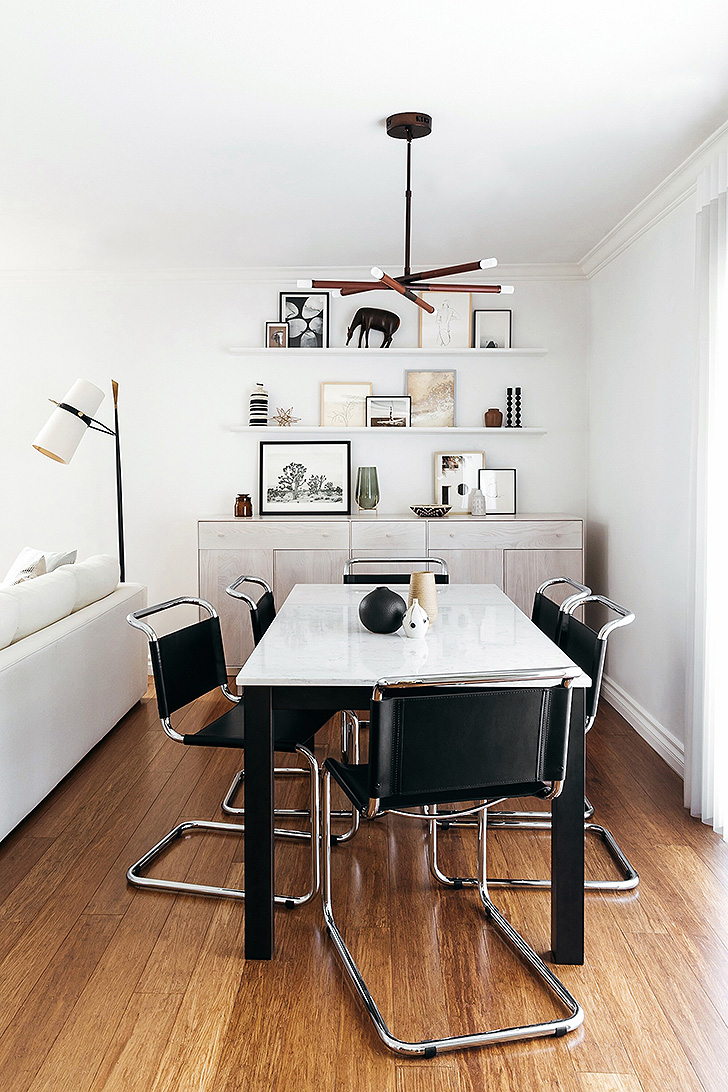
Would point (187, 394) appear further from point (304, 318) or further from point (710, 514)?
point (710, 514)

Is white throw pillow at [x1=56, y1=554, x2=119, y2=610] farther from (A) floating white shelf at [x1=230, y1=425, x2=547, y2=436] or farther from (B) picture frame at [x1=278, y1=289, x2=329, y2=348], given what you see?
(B) picture frame at [x1=278, y1=289, x2=329, y2=348]

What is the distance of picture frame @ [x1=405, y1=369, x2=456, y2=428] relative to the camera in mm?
5492

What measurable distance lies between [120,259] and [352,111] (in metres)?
2.62

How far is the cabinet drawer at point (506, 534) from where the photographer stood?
4996 mm

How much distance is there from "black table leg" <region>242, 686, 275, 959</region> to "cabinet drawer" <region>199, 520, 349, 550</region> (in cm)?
292

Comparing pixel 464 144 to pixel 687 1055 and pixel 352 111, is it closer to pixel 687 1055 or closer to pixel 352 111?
pixel 352 111

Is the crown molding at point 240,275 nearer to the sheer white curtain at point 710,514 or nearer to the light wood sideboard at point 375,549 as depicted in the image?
the light wood sideboard at point 375,549

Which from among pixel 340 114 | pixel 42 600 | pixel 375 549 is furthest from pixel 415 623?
pixel 375 549

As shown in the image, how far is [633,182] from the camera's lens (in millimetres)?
3752

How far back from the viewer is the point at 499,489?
5.49 m

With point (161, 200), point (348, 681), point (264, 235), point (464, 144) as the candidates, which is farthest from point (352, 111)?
point (348, 681)

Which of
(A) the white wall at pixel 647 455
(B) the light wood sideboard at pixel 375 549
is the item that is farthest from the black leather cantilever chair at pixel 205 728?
(B) the light wood sideboard at pixel 375 549

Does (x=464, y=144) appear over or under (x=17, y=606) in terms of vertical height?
over

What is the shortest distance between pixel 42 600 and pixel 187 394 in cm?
246
